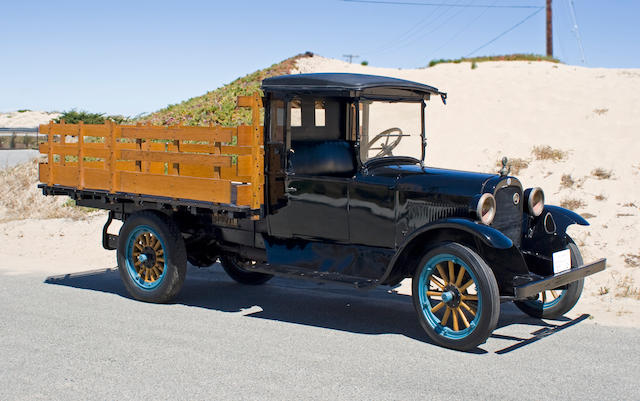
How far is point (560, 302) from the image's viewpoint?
7.15m

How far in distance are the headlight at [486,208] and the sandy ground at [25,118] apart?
6964 centimetres

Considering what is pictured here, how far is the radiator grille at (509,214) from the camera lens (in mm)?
6664

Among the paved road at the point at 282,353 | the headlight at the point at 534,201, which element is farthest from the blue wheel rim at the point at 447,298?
the headlight at the point at 534,201

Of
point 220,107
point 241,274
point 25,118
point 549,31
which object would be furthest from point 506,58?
point 25,118

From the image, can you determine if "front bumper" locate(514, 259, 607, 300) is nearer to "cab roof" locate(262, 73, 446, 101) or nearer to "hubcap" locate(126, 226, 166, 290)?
"cab roof" locate(262, 73, 446, 101)

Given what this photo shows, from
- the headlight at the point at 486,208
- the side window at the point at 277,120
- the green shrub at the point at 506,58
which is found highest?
the green shrub at the point at 506,58

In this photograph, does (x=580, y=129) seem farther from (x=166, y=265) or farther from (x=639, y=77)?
(x=166, y=265)

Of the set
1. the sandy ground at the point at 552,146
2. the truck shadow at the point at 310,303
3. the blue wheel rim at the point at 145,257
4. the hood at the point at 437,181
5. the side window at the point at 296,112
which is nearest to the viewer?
the hood at the point at 437,181

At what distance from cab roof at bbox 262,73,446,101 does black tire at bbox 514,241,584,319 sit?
2.28m

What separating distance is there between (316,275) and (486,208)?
1761 mm

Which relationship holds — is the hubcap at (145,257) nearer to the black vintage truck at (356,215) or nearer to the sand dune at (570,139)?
the black vintage truck at (356,215)

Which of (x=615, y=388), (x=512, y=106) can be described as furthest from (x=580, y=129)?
(x=615, y=388)

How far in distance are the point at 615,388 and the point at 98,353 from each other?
4.09 m

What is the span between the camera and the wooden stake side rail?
730cm
